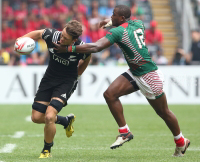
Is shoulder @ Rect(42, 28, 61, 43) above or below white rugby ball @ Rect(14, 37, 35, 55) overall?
above

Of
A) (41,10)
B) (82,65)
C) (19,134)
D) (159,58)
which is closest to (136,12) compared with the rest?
(159,58)

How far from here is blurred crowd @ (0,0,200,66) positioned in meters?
16.2

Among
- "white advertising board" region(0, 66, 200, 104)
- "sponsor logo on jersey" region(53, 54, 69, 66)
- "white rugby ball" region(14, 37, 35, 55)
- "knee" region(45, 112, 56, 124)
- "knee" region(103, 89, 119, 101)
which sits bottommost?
"white advertising board" region(0, 66, 200, 104)

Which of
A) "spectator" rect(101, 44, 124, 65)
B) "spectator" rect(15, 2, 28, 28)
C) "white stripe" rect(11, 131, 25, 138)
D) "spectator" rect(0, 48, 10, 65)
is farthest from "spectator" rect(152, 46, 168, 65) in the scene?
"white stripe" rect(11, 131, 25, 138)

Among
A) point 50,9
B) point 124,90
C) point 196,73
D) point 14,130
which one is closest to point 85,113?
point 14,130

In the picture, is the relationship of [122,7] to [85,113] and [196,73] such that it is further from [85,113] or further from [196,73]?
[196,73]

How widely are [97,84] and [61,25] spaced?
4.60 meters

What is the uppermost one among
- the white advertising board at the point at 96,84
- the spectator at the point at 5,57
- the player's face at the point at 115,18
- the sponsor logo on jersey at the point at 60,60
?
the player's face at the point at 115,18

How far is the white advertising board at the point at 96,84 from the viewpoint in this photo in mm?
14133

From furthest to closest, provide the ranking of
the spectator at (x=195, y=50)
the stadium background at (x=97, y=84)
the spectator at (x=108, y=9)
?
1. the spectator at (x=108, y=9)
2. the spectator at (x=195, y=50)
3. the stadium background at (x=97, y=84)

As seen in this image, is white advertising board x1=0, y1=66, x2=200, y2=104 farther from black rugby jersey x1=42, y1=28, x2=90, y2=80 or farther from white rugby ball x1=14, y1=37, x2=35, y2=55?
white rugby ball x1=14, y1=37, x2=35, y2=55

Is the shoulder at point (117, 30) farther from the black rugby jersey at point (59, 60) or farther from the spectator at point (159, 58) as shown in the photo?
the spectator at point (159, 58)

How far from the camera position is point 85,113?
12141 mm

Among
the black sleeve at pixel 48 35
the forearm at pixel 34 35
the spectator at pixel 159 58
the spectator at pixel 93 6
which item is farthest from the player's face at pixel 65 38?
the spectator at pixel 93 6
